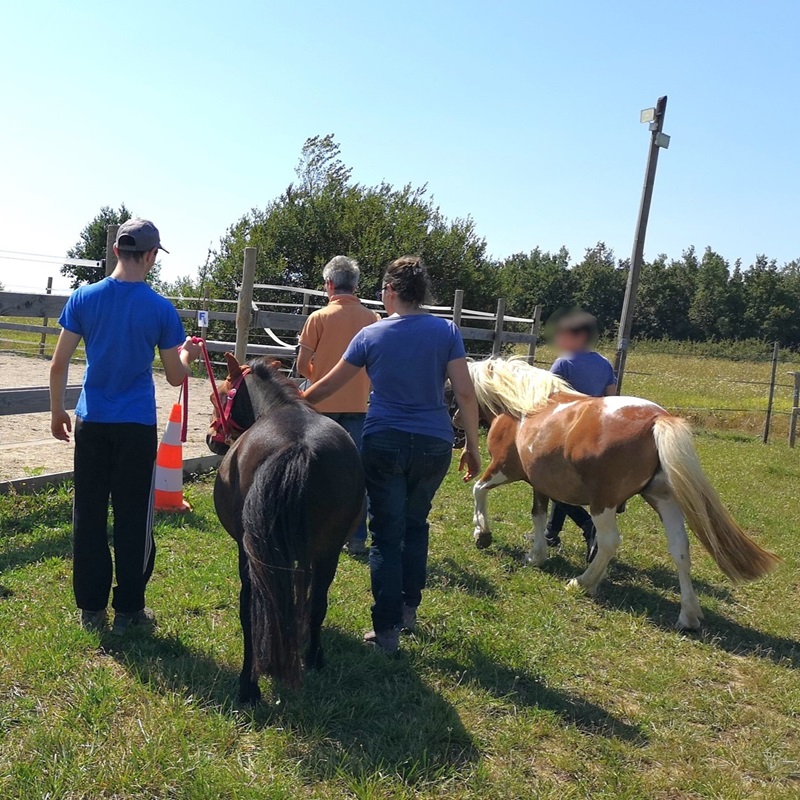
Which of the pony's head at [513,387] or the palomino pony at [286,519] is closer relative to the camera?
the palomino pony at [286,519]

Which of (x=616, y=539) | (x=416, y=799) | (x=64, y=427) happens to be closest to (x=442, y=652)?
(x=416, y=799)

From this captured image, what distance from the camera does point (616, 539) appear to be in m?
4.78

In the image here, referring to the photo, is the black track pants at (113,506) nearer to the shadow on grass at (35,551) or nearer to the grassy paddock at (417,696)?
the grassy paddock at (417,696)

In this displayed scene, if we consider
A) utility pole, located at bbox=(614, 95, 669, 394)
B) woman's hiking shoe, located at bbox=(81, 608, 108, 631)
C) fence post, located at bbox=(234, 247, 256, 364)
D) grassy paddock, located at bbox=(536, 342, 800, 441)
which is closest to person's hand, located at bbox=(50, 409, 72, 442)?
woman's hiking shoe, located at bbox=(81, 608, 108, 631)

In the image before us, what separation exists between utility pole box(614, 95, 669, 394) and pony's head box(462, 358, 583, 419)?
5.51 metres

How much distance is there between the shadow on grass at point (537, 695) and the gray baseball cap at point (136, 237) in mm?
2426

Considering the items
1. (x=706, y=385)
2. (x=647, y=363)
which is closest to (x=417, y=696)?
(x=706, y=385)

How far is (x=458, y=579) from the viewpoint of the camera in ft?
16.3

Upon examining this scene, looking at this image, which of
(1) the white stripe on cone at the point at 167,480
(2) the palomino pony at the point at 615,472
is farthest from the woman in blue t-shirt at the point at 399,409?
(1) the white stripe on cone at the point at 167,480

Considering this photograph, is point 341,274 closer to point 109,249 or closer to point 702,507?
point 109,249

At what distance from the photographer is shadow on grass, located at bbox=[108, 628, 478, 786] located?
267cm

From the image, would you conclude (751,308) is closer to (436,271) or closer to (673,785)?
(436,271)

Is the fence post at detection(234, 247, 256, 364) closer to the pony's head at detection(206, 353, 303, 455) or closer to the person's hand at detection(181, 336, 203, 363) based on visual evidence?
the pony's head at detection(206, 353, 303, 455)

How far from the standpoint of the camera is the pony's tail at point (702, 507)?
4.38m
